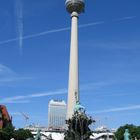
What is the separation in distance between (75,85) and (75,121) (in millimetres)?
27419

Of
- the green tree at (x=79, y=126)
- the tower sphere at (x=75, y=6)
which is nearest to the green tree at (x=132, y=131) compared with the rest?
the tower sphere at (x=75, y=6)

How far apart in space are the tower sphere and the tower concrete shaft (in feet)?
11.4

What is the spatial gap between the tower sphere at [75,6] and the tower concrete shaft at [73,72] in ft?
11.4

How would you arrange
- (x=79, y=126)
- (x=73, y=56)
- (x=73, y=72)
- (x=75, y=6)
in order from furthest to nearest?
(x=75, y=6)
(x=73, y=56)
(x=73, y=72)
(x=79, y=126)

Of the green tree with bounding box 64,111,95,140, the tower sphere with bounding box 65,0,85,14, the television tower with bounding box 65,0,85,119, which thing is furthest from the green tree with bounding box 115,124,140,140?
the green tree with bounding box 64,111,95,140

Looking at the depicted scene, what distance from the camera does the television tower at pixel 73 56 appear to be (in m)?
88.7

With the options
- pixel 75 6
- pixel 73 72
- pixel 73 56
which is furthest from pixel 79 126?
pixel 75 6

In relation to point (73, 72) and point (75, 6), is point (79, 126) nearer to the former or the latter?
point (73, 72)

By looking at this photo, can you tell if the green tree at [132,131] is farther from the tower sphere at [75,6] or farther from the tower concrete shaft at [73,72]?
the tower sphere at [75,6]

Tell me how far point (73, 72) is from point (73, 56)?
4597 mm

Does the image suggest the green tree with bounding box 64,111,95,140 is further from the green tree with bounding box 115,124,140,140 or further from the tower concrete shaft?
the green tree with bounding box 115,124,140,140

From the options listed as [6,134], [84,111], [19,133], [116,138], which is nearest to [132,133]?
[116,138]

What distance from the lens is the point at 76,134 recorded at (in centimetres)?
6362

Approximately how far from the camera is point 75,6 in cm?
10094
